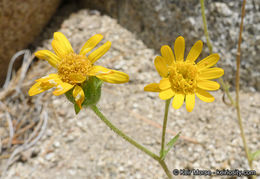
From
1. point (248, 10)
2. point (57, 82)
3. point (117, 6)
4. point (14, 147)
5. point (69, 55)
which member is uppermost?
point (117, 6)

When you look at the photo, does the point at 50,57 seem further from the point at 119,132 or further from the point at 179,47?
the point at 179,47

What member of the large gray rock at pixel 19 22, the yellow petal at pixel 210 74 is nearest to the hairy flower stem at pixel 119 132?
the yellow petal at pixel 210 74

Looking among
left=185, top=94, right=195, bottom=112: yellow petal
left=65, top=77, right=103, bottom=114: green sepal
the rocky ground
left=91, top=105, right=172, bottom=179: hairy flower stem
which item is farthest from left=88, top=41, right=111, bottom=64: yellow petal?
the rocky ground

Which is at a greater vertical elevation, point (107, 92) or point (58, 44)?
point (58, 44)

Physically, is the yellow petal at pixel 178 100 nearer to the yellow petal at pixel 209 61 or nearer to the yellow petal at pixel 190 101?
the yellow petal at pixel 190 101

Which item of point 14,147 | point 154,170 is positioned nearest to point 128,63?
point 154,170

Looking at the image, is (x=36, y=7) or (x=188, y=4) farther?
(x=36, y=7)

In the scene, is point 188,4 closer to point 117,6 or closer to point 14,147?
point 117,6
